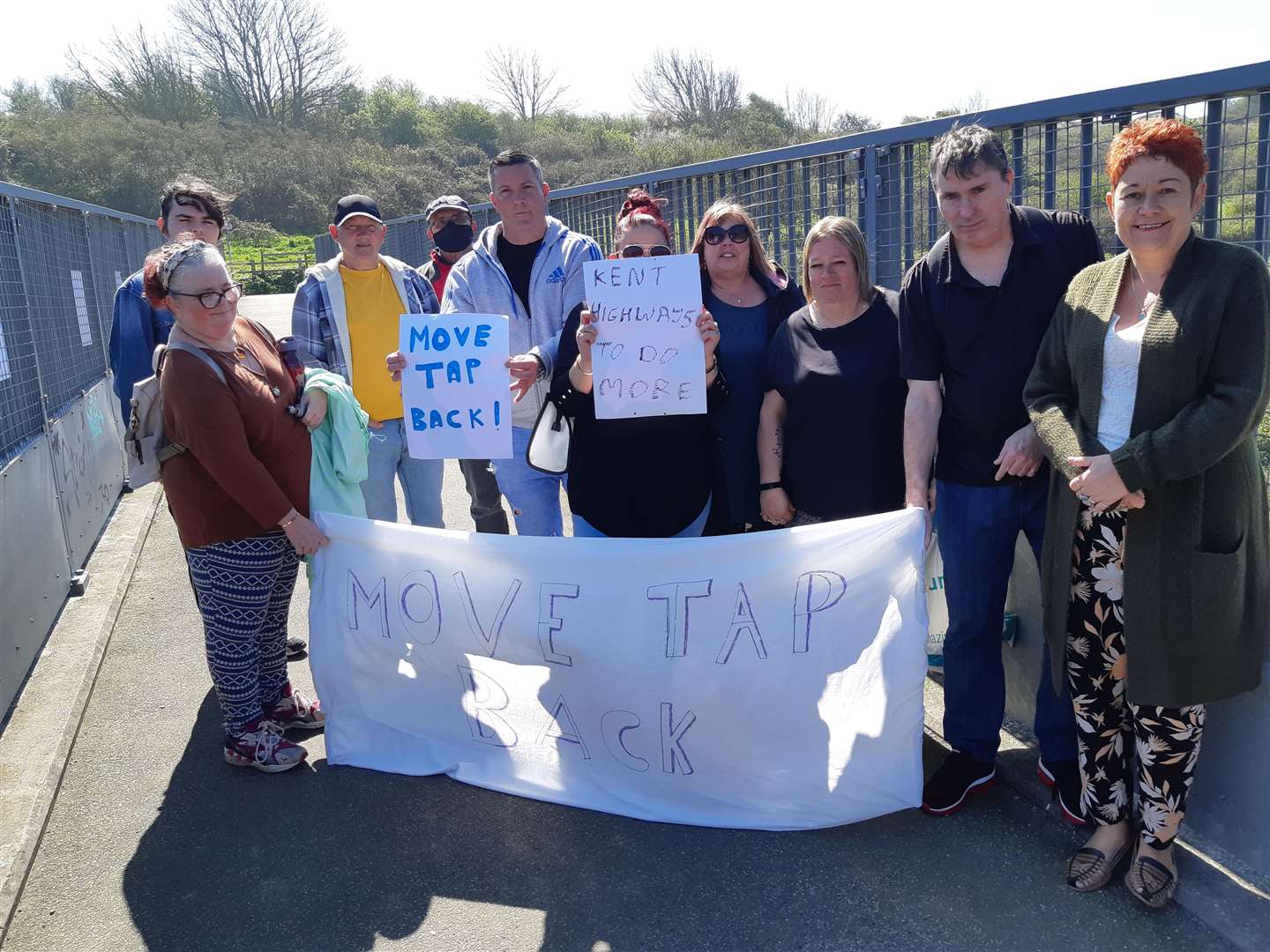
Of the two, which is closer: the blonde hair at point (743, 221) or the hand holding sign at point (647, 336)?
the hand holding sign at point (647, 336)

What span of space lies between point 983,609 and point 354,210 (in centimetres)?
315

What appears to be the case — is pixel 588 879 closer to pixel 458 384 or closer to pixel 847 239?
pixel 458 384

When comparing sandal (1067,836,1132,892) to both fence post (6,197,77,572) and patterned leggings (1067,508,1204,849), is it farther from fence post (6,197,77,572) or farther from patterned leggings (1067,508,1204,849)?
fence post (6,197,77,572)

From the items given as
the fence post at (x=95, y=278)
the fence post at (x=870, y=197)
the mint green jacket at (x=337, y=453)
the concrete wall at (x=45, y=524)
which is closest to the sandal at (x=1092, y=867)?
the fence post at (x=870, y=197)

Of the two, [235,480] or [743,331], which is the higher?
[743,331]

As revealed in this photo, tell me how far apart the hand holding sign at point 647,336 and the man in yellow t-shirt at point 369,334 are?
55.3 inches

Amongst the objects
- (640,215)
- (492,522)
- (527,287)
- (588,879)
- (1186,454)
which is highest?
(640,215)

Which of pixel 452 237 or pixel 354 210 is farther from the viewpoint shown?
pixel 452 237

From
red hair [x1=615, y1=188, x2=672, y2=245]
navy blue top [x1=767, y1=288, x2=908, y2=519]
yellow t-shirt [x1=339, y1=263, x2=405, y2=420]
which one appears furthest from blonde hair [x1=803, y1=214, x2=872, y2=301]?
yellow t-shirt [x1=339, y1=263, x2=405, y2=420]

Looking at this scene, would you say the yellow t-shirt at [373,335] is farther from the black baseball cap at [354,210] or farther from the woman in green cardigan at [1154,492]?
the woman in green cardigan at [1154,492]

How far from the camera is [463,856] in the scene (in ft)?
10.1

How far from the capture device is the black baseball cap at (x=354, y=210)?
4.34 m

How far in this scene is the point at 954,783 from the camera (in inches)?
126

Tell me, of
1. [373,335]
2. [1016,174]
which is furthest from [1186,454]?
[373,335]
